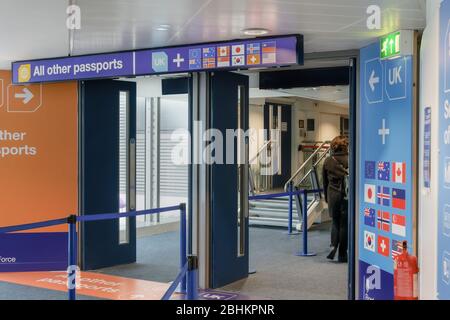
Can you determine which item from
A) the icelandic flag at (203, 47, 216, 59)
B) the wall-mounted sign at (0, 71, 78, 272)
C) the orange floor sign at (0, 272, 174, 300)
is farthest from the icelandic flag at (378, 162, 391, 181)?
the wall-mounted sign at (0, 71, 78, 272)

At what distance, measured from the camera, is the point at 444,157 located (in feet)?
8.57

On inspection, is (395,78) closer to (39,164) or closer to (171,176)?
(39,164)

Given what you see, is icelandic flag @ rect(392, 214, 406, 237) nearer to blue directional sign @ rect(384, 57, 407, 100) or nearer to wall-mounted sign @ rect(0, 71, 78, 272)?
blue directional sign @ rect(384, 57, 407, 100)

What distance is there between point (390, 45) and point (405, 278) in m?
1.93

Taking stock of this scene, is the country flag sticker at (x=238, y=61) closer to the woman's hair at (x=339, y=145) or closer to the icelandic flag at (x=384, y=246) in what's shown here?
the icelandic flag at (x=384, y=246)

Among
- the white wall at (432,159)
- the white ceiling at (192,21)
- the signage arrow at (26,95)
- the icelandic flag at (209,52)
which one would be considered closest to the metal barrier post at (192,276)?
the white wall at (432,159)

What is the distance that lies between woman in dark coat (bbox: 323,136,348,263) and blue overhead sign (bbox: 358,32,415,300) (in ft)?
6.94

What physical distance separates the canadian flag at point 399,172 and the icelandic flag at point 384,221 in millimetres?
313

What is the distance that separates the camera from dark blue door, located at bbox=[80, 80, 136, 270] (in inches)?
270

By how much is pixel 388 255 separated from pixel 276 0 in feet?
7.42

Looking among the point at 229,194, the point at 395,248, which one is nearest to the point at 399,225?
the point at 395,248

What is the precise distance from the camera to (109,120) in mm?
7094

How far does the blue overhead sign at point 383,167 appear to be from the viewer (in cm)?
446

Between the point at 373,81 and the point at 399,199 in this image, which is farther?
the point at 373,81
